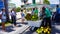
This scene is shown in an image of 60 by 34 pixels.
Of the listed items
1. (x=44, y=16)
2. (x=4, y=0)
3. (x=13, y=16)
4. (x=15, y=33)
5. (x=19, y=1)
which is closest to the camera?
(x=44, y=16)

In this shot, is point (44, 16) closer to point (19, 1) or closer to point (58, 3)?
point (58, 3)

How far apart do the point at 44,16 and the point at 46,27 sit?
0.82m

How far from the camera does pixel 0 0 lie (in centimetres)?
2102

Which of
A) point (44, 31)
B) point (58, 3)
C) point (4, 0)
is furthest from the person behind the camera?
point (58, 3)

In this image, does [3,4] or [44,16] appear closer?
[44,16]

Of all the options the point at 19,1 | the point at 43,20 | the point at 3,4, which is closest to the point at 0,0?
the point at 3,4

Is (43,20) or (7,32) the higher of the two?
(43,20)

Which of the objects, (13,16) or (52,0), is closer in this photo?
(13,16)

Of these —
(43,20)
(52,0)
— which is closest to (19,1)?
(52,0)

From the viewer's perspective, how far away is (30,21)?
13422mm

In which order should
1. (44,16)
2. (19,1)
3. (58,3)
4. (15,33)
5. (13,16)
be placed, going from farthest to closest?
(19,1), (58,3), (13,16), (15,33), (44,16)

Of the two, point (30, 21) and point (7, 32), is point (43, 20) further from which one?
point (7, 32)

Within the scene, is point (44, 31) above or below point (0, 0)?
below

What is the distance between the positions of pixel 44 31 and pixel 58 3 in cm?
1380
